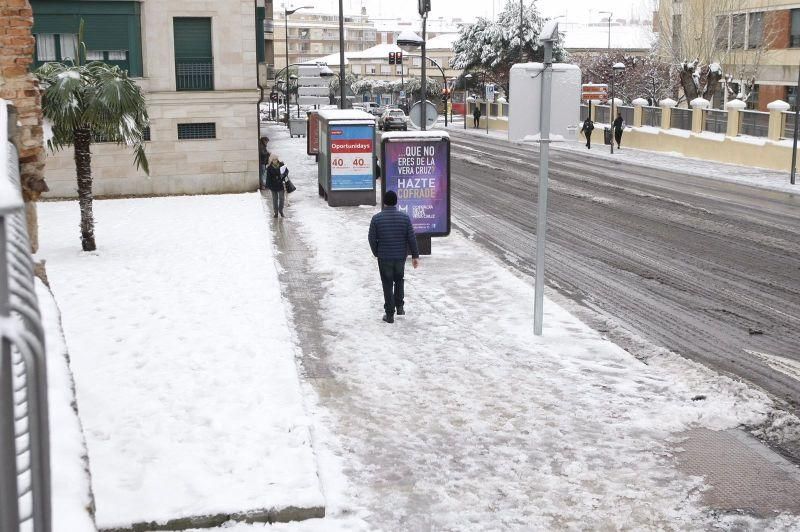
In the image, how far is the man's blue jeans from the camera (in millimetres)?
11930

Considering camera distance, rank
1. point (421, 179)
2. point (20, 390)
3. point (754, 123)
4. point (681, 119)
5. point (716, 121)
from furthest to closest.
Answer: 1. point (681, 119)
2. point (716, 121)
3. point (754, 123)
4. point (421, 179)
5. point (20, 390)

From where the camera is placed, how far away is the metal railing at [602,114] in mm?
50312

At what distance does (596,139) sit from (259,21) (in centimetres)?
2428

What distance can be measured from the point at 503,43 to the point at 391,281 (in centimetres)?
6307

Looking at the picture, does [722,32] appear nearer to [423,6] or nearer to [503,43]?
[503,43]

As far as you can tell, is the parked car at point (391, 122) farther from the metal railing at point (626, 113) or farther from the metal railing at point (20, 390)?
the metal railing at point (20, 390)

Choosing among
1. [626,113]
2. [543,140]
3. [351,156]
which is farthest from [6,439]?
[626,113]

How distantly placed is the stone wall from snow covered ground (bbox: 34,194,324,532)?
2.05 metres

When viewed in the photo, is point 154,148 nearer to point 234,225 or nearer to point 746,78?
point 234,225

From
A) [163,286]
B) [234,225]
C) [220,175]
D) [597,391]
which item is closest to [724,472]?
[597,391]

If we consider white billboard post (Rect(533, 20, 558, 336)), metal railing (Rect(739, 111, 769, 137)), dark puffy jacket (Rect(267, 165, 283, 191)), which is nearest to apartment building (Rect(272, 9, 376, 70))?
metal railing (Rect(739, 111, 769, 137))

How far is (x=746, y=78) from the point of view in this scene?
48.8 meters

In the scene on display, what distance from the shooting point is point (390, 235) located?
1206 cm

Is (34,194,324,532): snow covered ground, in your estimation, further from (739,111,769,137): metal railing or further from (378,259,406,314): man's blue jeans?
(739,111,769,137): metal railing
